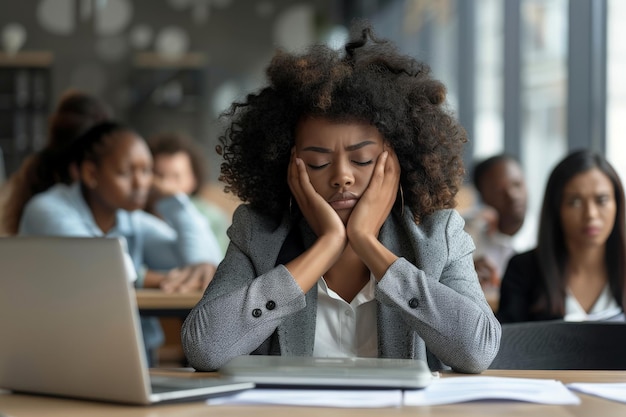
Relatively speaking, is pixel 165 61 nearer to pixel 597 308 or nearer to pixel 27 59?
pixel 27 59

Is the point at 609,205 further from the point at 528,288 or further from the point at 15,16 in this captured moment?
the point at 15,16

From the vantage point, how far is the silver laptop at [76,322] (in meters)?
1.15

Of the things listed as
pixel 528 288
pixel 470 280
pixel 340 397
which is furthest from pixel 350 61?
pixel 528 288

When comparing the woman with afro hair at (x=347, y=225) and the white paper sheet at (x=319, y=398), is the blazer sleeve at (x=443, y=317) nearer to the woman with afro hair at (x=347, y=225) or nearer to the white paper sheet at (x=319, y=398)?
the woman with afro hair at (x=347, y=225)

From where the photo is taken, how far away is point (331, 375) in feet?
4.31

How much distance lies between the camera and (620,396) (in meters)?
1.33

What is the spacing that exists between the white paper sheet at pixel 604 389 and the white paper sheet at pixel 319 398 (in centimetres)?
25

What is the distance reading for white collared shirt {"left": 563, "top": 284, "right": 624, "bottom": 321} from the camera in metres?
2.76

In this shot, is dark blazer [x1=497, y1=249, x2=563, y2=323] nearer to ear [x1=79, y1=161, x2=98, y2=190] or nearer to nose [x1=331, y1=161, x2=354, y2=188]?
nose [x1=331, y1=161, x2=354, y2=188]

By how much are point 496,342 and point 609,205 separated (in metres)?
1.40

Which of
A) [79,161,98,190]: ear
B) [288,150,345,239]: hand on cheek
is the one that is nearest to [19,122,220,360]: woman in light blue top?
[79,161,98,190]: ear

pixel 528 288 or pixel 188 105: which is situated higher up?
pixel 188 105

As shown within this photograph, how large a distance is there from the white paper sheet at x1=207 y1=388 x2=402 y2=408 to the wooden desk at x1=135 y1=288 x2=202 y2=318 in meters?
1.70

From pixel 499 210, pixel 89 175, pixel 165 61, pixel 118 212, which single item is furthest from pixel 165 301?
pixel 165 61
